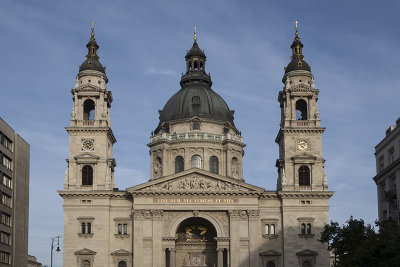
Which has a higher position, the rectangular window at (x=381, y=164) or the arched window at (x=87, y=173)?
the arched window at (x=87, y=173)

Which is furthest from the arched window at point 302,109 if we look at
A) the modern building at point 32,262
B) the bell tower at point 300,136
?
the modern building at point 32,262

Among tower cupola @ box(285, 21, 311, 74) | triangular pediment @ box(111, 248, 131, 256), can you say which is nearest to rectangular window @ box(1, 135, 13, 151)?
triangular pediment @ box(111, 248, 131, 256)

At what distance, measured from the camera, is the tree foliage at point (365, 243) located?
48700 mm

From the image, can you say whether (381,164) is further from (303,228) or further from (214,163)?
(214,163)

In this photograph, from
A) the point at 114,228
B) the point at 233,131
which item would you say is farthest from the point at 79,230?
the point at 233,131

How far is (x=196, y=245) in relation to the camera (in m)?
87.0

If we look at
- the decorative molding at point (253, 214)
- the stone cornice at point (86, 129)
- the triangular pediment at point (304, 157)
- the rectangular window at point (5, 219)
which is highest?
the stone cornice at point (86, 129)

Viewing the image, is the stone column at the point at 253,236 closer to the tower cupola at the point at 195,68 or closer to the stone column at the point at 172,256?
the stone column at the point at 172,256

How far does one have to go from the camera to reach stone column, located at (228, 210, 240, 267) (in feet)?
264

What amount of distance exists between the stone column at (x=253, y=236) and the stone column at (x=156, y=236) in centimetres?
1058

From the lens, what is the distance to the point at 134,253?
80062 mm

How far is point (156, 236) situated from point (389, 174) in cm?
2864

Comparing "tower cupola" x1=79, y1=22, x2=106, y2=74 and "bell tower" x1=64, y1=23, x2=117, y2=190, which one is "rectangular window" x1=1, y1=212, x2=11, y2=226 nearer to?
"bell tower" x1=64, y1=23, x2=117, y2=190

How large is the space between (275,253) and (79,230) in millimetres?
23051
